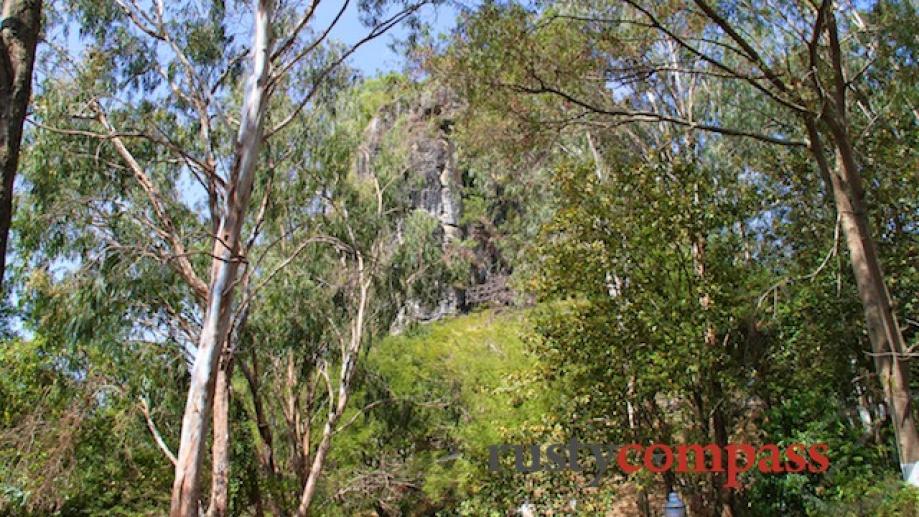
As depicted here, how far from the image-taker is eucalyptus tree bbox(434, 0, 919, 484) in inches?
229

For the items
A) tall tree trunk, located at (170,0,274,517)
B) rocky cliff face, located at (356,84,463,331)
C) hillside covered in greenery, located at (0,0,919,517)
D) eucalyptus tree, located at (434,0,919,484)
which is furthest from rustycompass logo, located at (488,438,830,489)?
rocky cliff face, located at (356,84,463,331)

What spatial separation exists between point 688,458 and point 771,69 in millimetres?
4071

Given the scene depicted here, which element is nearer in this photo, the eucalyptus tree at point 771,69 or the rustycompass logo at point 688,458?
the eucalyptus tree at point 771,69

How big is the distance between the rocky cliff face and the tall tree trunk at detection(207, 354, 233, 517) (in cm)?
400

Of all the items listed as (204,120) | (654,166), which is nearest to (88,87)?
(204,120)

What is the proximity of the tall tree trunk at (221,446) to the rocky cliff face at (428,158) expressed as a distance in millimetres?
4002

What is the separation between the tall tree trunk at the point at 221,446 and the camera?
8.61 meters

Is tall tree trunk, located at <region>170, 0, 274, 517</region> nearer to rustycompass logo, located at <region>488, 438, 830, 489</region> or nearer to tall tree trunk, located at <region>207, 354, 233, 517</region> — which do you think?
tall tree trunk, located at <region>207, 354, 233, 517</region>

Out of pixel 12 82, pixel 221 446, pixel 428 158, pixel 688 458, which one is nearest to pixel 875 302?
pixel 688 458

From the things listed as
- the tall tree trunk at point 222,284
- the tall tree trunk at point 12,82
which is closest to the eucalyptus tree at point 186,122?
the tall tree trunk at point 222,284

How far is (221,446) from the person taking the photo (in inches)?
343

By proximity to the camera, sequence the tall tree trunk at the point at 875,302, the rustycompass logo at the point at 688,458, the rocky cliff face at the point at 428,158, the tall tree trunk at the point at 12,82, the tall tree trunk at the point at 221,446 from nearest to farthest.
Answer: the tall tree trunk at the point at 12,82 → the tall tree trunk at the point at 875,302 → the rustycompass logo at the point at 688,458 → the tall tree trunk at the point at 221,446 → the rocky cliff face at the point at 428,158

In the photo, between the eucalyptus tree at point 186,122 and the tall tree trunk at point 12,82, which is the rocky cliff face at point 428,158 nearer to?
the eucalyptus tree at point 186,122

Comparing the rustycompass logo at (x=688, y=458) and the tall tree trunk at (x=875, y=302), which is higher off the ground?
the tall tree trunk at (x=875, y=302)
